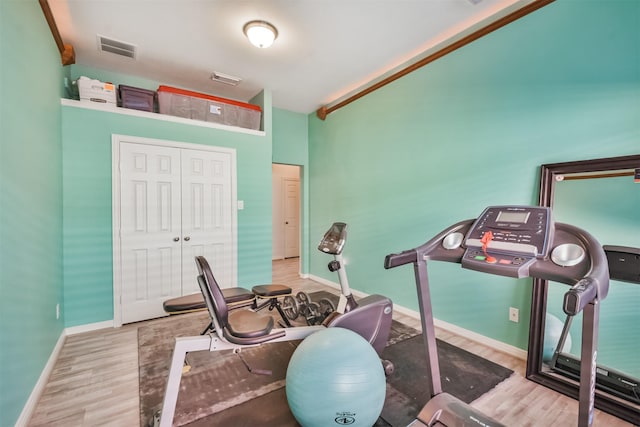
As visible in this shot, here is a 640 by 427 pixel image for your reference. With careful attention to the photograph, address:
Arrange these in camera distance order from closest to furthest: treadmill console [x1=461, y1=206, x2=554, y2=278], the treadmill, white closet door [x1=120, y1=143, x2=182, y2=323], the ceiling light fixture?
the treadmill → treadmill console [x1=461, y1=206, x2=554, y2=278] → the ceiling light fixture → white closet door [x1=120, y1=143, x2=182, y2=323]

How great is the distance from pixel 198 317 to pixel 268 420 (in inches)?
79.2

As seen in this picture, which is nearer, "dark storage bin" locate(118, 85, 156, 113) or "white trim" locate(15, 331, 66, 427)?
"white trim" locate(15, 331, 66, 427)

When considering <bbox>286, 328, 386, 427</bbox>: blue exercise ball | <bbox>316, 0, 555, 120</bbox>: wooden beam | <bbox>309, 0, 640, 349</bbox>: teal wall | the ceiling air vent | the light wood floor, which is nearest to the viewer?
<bbox>286, 328, 386, 427</bbox>: blue exercise ball

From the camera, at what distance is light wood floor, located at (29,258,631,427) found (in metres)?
1.75

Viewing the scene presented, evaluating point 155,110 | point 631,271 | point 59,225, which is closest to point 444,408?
point 631,271

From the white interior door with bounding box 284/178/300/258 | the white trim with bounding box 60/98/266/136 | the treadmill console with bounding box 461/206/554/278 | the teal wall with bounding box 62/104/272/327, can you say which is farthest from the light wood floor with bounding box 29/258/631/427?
the white interior door with bounding box 284/178/300/258

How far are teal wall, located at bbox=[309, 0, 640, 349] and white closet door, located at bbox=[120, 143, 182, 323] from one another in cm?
236

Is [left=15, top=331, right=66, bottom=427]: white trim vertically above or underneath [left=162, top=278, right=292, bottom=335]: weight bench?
underneath

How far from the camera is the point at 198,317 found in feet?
11.1

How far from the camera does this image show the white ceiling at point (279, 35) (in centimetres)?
240

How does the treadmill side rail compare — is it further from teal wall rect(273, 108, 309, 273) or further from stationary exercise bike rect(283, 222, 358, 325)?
teal wall rect(273, 108, 309, 273)

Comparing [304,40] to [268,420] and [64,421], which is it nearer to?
[268,420]

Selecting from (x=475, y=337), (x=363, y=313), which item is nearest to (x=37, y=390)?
(x=363, y=313)

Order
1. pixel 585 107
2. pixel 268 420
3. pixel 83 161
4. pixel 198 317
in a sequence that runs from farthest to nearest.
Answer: pixel 198 317
pixel 83 161
pixel 585 107
pixel 268 420
